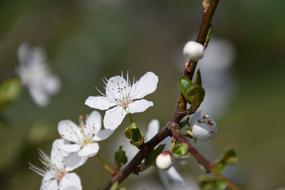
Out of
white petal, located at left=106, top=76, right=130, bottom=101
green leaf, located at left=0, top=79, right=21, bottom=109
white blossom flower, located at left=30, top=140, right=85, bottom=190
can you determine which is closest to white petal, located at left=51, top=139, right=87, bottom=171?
white blossom flower, located at left=30, top=140, right=85, bottom=190

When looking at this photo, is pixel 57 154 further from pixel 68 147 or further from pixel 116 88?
pixel 116 88

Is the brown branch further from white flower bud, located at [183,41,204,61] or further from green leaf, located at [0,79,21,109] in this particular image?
green leaf, located at [0,79,21,109]

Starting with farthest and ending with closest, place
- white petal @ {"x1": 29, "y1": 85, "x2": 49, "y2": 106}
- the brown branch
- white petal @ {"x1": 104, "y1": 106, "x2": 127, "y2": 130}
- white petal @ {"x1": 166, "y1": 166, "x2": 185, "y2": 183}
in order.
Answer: white petal @ {"x1": 29, "y1": 85, "x2": 49, "y2": 106} < white petal @ {"x1": 166, "y1": 166, "x2": 185, "y2": 183} < white petal @ {"x1": 104, "y1": 106, "x2": 127, "y2": 130} < the brown branch

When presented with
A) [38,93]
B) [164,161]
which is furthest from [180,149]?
[38,93]

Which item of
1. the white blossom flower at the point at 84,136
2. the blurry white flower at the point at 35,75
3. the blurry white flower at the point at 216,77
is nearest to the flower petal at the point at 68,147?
the white blossom flower at the point at 84,136

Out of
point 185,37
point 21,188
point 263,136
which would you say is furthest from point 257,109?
point 21,188

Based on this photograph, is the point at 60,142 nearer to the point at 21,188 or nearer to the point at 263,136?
the point at 21,188

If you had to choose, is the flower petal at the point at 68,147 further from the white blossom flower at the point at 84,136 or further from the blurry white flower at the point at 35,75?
the blurry white flower at the point at 35,75
